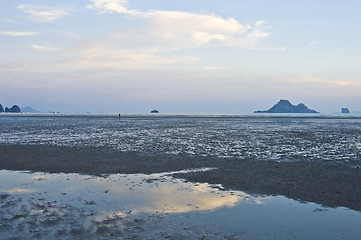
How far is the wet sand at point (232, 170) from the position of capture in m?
14.1

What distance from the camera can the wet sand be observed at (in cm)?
1409

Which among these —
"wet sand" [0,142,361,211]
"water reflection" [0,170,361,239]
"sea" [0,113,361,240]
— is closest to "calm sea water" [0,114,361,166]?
"wet sand" [0,142,361,211]

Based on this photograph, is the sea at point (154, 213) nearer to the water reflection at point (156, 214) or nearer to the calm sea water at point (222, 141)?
the water reflection at point (156, 214)

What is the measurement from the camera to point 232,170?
19047 millimetres

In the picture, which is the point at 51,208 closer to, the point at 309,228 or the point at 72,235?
the point at 72,235

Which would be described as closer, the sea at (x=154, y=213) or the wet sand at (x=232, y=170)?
the sea at (x=154, y=213)

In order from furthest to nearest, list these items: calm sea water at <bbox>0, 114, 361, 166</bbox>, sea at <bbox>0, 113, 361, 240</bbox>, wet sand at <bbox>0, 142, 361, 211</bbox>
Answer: calm sea water at <bbox>0, 114, 361, 166</bbox> < wet sand at <bbox>0, 142, 361, 211</bbox> < sea at <bbox>0, 113, 361, 240</bbox>

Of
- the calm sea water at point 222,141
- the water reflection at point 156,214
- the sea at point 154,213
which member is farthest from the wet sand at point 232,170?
the calm sea water at point 222,141

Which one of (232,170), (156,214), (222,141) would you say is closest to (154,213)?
(156,214)

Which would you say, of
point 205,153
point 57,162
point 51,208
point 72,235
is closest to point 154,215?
point 72,235

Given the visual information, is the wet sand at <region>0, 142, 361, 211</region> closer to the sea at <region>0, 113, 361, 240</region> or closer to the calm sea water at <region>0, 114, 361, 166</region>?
the sea at <region>0, 113, 361, 240</region>

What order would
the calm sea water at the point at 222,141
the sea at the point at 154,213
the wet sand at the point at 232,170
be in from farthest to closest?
the calm sea water at the point at 222,141 < the wet sand at the point at 232,170 < the sea at the point at 154,213

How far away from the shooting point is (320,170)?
19.0 meters

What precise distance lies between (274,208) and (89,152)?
64.5ft
